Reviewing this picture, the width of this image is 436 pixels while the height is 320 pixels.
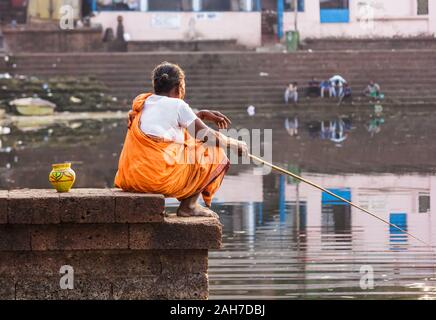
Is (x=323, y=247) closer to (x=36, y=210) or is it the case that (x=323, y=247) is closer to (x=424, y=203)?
(x=424, y=203)

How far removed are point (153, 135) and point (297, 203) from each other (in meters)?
5.62

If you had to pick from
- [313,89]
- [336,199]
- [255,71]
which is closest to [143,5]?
[255,71]

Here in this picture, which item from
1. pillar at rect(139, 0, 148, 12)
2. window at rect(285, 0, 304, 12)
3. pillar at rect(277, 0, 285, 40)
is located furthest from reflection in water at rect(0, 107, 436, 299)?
window at rect(285, 0, 304, 12)

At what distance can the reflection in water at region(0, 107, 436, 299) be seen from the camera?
25.7 feet

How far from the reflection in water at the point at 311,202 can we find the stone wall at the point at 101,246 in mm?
751

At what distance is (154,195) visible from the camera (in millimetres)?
6504

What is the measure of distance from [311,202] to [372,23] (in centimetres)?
2553

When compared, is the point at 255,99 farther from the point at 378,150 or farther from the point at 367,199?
the point at 367,199

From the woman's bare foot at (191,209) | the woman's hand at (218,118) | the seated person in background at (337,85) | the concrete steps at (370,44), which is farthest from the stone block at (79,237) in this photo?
the concrete steps at (370,44)

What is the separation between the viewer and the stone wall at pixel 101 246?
6.48 meters

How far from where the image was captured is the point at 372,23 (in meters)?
37.2

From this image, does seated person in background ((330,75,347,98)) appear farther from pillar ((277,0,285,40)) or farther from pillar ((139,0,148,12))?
pillar ((139,0,148,12))

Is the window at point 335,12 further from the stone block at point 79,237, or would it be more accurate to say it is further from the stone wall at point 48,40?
the stone block at point 79,237
